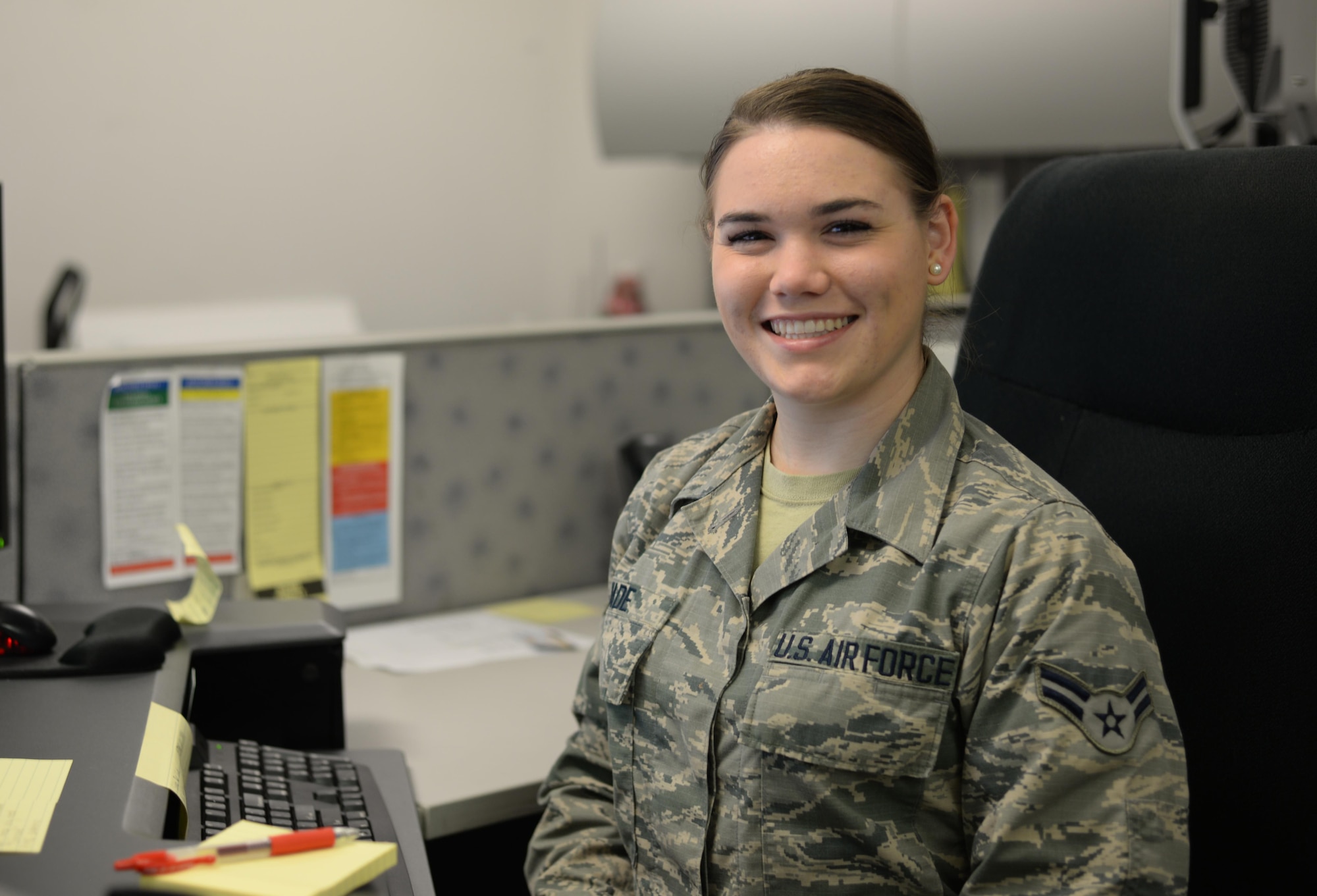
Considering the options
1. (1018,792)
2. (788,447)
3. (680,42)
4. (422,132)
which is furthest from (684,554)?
(422,132)

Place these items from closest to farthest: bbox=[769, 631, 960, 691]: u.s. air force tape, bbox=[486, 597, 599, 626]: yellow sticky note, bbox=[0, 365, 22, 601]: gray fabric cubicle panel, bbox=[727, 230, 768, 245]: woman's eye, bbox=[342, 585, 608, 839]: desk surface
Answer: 1. bbox=[769, 631, 960, 691]: u.s. air force tape
2. bbox=[727, 230, 768, 245]: woman's eye
3. bbox=[342, 585, 608, 839]: desk surface
4. bbox=[0, 365, 22, 601]: gray fabric cubicle panel
5. bbox=[486, 597, 599, 626]: yellow sticky note

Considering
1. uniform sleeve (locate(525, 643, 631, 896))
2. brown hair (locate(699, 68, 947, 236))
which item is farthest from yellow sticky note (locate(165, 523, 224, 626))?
brown hair (locate(699, 68, 947, 236))

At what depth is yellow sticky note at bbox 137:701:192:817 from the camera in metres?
0.81

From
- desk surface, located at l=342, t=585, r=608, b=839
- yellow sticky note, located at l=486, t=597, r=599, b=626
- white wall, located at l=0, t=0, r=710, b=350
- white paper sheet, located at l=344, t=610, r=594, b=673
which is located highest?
white wall, located at l=0, t=0, r=710, b=350

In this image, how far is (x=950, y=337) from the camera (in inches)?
42.7

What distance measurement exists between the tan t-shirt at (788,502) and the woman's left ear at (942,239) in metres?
0.17

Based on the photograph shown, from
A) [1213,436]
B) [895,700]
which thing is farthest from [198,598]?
[1213,436]

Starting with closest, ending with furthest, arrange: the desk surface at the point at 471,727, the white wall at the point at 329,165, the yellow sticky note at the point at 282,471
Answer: the desk surface at the point at 471,727, the yellow sticky note at the point at 282,471, the white wall at the point at 329,165

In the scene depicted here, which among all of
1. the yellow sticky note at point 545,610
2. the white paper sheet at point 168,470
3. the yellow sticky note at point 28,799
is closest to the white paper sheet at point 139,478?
the white paper sheet at point 168,470

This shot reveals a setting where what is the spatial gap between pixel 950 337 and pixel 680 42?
46.1 inches

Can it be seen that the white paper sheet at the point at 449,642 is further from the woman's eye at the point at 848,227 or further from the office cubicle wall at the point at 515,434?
the woman's eye at the point at 848,227

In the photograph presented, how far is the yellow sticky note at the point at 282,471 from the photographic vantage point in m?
1.43

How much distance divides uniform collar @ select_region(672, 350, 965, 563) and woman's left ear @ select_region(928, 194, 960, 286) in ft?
0.21

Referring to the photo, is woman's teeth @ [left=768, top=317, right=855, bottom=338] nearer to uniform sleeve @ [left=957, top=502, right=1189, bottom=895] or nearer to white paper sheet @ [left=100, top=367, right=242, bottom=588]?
uniform sleeve @ [left=957, top=502, right=1189, bottom=895]
